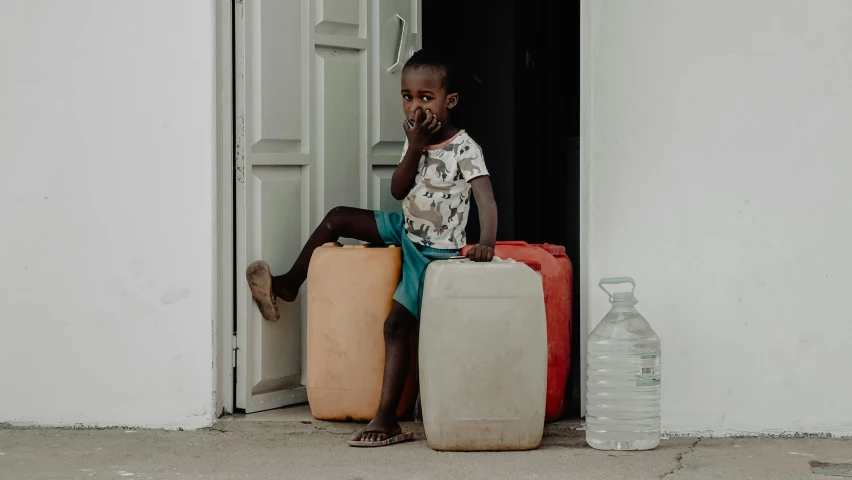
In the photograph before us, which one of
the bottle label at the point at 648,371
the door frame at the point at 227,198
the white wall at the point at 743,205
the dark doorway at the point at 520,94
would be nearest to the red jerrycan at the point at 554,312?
the door frame at the point at 227,198

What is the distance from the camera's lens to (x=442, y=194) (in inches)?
169

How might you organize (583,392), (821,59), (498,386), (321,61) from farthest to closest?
(321,61) → (583,392) → (821,59) → (498,386)

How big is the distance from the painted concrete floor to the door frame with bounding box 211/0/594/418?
271 millimetres

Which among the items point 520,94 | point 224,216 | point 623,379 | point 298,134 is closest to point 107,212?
point 224,216

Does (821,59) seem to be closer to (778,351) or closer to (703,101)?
(703,101)

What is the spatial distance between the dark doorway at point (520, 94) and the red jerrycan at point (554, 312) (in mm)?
3378

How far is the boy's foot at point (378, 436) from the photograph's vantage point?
156 inches

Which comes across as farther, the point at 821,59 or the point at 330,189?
the point at 330,189

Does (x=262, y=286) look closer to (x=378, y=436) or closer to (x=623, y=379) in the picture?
(x=378, y=436)

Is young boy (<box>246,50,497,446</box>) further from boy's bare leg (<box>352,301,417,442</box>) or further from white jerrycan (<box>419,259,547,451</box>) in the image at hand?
white jerrycan (<box>419,259,547,451</box>)

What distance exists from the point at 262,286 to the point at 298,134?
710mm

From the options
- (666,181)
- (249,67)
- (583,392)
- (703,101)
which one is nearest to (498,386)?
(583,392)

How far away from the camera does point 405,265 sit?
14.1 ft

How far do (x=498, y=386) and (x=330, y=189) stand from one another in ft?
4.63
